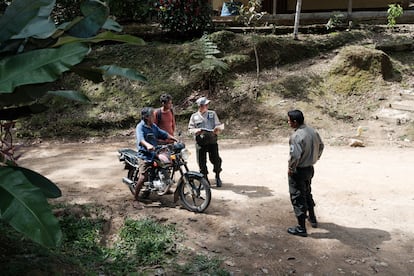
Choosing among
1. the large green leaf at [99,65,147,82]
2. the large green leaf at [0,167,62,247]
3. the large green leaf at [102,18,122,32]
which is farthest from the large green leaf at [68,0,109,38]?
the large green leaf at [0,167,62,247]

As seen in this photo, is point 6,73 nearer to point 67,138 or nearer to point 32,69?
point 32,69

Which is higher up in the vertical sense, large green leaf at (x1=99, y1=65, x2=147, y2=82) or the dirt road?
large green leaf at (x1=99, y1=65, x2=147, y2=82)

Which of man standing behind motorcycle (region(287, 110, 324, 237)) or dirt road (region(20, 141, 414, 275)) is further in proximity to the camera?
man standing behind motorcycle (region(287, 110, 324, 237))

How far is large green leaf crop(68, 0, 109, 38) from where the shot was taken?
9.82 ft

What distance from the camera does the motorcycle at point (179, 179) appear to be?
6.12 m

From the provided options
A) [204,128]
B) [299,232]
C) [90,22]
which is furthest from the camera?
[204,128]

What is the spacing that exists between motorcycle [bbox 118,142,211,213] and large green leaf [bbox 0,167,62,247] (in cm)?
361

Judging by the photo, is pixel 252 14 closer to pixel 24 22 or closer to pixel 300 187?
pixel 300 187

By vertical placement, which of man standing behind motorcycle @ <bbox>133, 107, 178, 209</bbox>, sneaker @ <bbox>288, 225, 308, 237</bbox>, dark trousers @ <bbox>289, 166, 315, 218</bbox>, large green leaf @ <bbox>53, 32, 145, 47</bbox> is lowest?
sneaker @ <bbox>288, 225, 308, 237</bbox>

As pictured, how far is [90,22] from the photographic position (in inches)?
118

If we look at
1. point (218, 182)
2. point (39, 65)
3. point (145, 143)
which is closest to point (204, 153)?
point (218, 182)

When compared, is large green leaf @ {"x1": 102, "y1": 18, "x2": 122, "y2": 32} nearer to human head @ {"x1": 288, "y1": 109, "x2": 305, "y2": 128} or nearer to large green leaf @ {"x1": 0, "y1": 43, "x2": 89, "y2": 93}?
large green leaf @ {"x1": 0, "y1": 43, "x2": 89, "y2": 93}

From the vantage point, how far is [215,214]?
20.4 feet

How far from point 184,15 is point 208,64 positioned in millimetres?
2873
